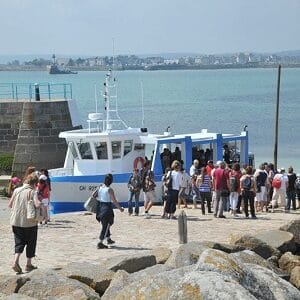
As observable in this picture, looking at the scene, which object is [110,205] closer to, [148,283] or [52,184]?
[148,283]

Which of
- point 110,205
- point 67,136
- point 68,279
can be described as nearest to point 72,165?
point 67,136

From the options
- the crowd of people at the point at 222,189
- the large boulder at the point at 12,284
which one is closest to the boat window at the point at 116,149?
the crowd of people at the point at 222,189

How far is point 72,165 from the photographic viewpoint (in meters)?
27.9

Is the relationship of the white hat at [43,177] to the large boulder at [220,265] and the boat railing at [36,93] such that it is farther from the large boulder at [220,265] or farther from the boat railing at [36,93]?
A: the boat railing at [36,93]

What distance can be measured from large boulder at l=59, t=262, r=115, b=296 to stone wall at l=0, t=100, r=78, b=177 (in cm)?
2183

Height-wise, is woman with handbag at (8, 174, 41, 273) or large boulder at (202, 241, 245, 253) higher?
woman with handbag at (8, 174, 41, 273)

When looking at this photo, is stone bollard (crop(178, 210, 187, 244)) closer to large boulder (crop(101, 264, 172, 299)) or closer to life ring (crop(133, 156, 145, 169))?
large boulder (crop(101, 264, 172, 299))

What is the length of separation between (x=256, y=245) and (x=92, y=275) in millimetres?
3898

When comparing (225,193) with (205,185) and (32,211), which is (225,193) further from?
(32,211)

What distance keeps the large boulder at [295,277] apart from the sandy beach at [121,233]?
332 cm

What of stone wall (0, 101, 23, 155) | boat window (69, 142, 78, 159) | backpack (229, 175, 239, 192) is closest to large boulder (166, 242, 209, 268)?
backpack (229, 175, 239, 192)

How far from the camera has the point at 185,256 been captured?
516 inches

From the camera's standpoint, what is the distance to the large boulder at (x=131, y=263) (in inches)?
525

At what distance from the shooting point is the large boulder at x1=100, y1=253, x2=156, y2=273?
43.7 feet
